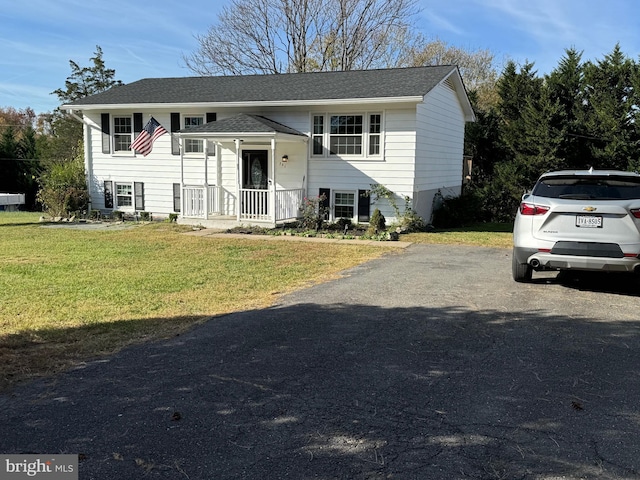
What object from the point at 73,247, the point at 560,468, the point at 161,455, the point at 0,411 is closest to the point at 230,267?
the point at 73,247

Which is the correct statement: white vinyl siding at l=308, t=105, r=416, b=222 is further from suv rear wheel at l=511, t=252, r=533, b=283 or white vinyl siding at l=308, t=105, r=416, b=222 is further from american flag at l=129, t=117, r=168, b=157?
suv rear wheel at l=511, t=252, r=533, b=283

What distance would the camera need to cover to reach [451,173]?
69.5 ft

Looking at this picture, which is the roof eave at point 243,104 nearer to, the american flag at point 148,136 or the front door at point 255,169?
the american flag at point 148,136

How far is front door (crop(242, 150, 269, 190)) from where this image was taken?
18312 millimetres

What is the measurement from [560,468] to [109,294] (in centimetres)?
630

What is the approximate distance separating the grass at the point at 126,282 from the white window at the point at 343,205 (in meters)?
2.96

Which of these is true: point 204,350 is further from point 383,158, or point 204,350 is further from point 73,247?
point 383,158

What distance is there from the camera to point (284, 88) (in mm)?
18625

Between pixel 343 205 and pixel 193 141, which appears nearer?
pixel 343 205

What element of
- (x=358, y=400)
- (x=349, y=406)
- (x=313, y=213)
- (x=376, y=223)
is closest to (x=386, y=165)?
(x=376, y=223)

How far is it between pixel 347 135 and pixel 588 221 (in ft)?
35.5

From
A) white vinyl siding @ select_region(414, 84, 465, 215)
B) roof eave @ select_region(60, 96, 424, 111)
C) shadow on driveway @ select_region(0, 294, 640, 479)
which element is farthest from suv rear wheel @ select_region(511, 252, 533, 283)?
white vinyl siding @ select_region(414, 84, 465, 215)

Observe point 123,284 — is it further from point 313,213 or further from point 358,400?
point 313,213

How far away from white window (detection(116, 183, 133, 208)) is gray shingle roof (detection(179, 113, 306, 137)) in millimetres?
4476
